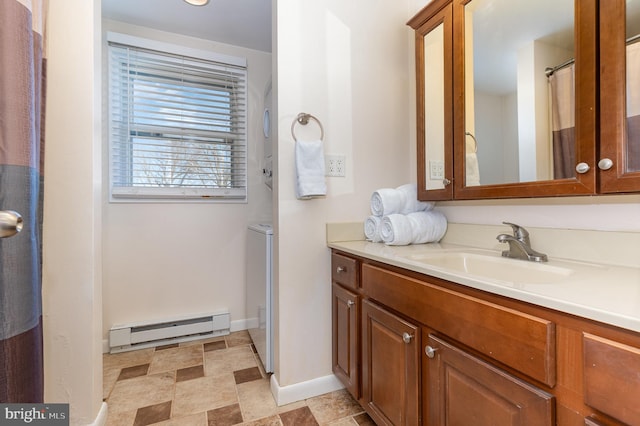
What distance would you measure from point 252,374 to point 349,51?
201 cm

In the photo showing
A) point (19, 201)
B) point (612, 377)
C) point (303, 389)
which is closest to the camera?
point (612, 377)

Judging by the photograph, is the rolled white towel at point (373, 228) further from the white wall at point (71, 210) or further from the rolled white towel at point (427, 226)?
the white wall at point (71, 210)

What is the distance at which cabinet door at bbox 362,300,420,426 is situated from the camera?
3.28 feet

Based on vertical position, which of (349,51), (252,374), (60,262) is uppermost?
(349,51)

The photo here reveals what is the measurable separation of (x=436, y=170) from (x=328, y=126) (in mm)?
613

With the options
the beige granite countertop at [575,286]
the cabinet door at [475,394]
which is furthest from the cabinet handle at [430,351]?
the beige granite countertop at [575,286]

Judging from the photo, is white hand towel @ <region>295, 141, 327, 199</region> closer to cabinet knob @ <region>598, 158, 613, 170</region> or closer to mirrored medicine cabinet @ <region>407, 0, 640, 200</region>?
mirrored medicine cabinet @ <region>407, 0, 640, 200</region>

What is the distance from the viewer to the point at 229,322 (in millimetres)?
2377

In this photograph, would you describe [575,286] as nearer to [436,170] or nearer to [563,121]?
[563,121]

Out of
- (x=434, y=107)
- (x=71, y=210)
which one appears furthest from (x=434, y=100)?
(x=71, y=210)

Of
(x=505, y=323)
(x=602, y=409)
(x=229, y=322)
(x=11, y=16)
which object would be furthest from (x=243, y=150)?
(x=602, y=409)

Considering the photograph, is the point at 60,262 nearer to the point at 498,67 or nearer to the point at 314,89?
the point at 314,89

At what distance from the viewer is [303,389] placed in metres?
1.54

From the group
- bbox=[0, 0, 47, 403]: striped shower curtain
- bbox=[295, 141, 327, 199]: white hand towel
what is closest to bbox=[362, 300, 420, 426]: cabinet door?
bbox=[295, 141, 327, 199]: white hand towel
